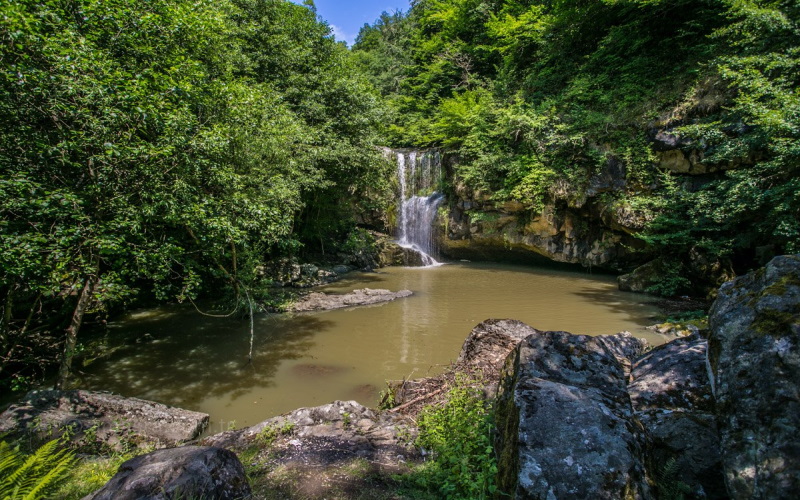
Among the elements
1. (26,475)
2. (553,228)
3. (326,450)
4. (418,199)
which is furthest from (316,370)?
(418,199)

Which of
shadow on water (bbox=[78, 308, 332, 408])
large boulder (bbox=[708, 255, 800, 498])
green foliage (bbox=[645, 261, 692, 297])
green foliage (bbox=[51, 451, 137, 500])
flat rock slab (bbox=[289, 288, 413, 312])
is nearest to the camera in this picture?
large boulder (bbox=[708, 255, 800, 498])

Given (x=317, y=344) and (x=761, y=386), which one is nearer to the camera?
(x=761, y=386)

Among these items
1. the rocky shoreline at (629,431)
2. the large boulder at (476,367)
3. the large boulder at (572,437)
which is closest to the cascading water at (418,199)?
the large boulder at (476,367)

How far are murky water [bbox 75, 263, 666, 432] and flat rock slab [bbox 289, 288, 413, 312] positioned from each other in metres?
0.47

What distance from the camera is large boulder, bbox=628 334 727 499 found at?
7.10 ft

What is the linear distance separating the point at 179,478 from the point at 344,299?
29.5ft

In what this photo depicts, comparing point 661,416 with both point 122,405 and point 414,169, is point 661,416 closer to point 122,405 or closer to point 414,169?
point 122,405

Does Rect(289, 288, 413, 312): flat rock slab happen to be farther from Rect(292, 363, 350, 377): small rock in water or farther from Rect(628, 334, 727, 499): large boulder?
Rect(628, 334, 727, 499): large boulder

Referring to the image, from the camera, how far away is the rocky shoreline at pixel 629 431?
1.78 meters

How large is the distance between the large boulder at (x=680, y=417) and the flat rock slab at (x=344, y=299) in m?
8.48

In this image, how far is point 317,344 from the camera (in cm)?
792

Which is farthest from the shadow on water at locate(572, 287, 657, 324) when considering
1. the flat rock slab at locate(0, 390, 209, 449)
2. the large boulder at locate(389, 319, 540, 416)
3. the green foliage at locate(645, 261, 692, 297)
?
the flat rock slab at locate(0, 390, 209, 449)

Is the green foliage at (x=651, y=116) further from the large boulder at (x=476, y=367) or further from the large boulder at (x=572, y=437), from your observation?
the large boulder at (x=572, y=437)

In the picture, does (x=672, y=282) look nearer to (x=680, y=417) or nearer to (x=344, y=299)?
(x=344, y=299)
